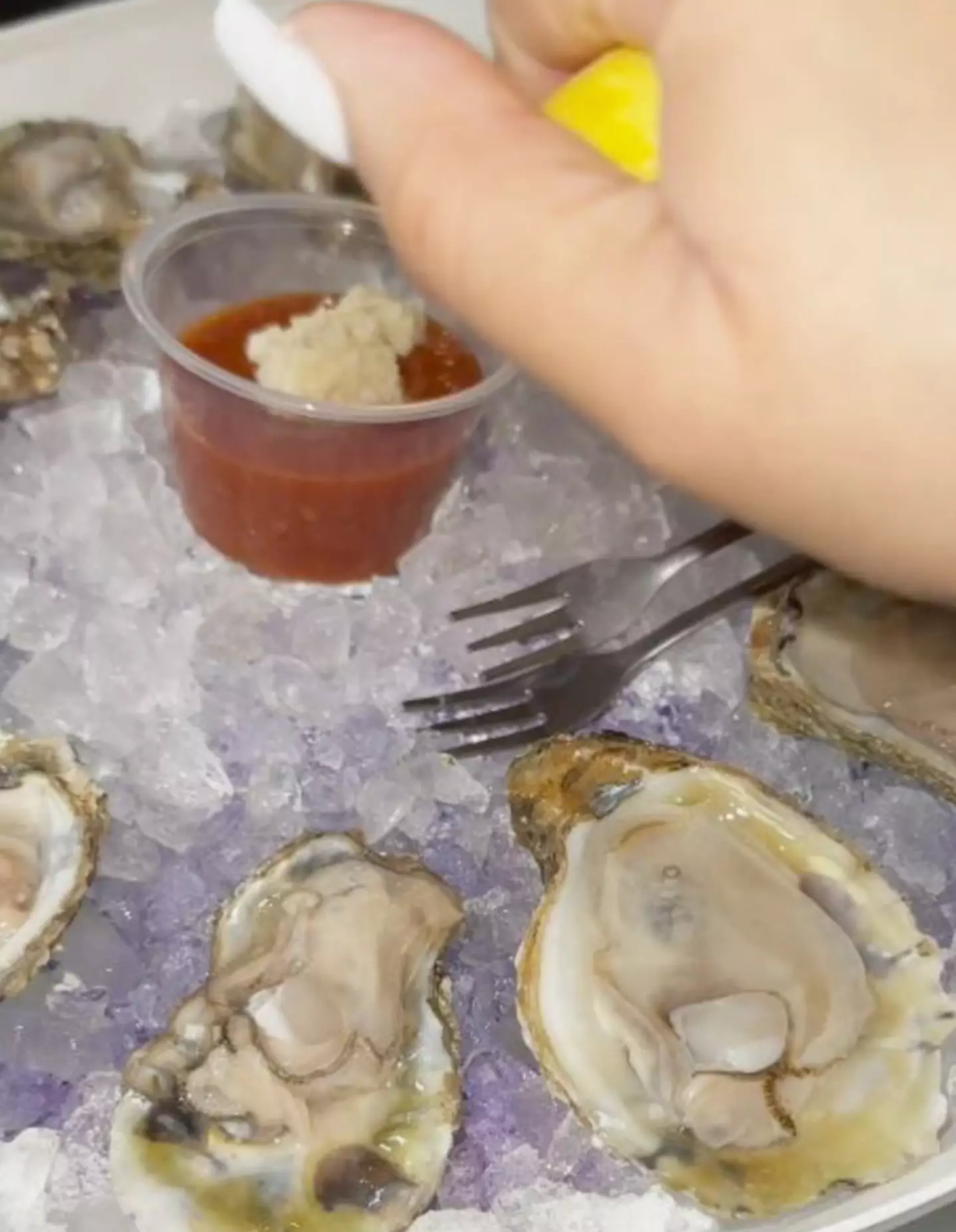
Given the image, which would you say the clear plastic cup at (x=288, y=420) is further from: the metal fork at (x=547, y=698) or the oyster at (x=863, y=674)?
the oyster at (x=863, y=674)

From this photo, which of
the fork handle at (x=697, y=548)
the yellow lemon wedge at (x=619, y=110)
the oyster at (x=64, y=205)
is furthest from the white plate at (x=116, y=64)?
the yellow lemon wedge at (x=619, y=110)

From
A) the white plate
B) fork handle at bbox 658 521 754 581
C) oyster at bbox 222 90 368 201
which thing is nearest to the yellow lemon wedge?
fork handle at bbox 658 521 754 581

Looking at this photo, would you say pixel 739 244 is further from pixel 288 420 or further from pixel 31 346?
pixel 31 346

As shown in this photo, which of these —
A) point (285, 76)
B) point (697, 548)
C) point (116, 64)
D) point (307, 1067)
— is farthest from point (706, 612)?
point (116, 64)

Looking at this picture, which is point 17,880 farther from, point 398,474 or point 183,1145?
point 398,474

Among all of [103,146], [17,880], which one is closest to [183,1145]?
[17,880]

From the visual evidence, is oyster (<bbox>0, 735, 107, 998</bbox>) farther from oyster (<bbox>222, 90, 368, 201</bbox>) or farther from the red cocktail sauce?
oyster (<bbox>222, 90, 368, 201</bbox>)

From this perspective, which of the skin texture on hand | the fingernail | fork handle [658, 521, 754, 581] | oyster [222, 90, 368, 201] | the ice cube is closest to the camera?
the skin texture on hand
